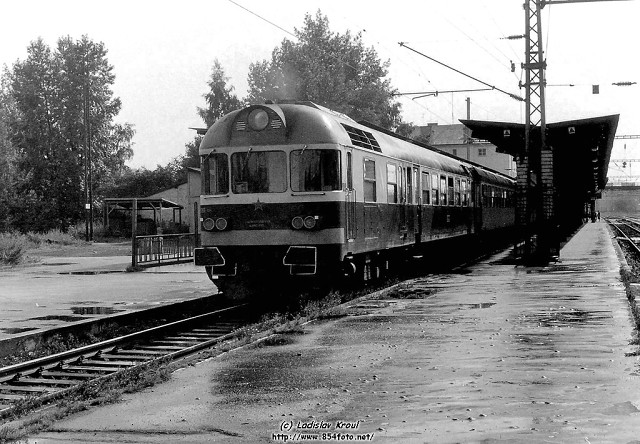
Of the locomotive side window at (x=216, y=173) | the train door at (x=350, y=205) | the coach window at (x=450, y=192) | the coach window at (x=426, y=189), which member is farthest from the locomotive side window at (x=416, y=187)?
the locomotive side window at (x=216, y=173)

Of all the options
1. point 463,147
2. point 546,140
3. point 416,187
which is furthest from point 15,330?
point 463,147

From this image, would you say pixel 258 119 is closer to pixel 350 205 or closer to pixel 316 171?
pixel 316 171

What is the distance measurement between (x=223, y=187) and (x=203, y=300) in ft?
7.91

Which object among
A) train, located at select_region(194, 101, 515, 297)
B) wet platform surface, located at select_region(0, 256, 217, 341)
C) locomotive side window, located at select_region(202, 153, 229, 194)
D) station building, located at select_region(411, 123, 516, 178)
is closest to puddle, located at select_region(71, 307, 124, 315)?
wet platform surface, located at select_region(0, 256, 217, 341)

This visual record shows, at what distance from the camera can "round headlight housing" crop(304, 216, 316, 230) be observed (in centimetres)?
1507

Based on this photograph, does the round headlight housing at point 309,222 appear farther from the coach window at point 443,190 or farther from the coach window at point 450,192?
the coach window at point 450,192

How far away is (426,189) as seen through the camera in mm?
22172

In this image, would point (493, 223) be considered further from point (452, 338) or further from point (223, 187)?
point (452, 338)

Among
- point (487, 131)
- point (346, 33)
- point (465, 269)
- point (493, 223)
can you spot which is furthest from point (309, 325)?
point (346, 33)

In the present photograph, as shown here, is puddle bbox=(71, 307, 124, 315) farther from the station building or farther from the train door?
the station building

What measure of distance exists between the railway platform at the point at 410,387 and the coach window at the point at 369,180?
374cm

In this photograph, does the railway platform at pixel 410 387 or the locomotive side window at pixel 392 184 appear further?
the locomotive side window at pixel 392 184

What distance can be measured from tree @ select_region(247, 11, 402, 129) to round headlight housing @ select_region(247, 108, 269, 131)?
A: 4457cm

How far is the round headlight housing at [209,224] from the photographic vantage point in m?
15.7
